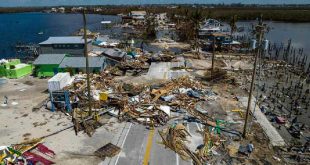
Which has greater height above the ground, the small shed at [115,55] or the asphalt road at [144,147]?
the small shed at [115,55]

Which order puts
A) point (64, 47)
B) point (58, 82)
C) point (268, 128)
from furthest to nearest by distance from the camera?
point (64, 47), point (58, 82), point (268, 128)

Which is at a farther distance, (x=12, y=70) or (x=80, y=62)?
(x=80, y=62)

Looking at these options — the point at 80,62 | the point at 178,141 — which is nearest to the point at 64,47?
the point at 80,62

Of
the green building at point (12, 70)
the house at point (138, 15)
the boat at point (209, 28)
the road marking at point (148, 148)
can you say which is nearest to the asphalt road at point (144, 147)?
the road marking at point (148, 148)

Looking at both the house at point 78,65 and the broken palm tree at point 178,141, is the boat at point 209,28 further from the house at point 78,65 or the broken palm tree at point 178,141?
the broken palm tree at point 178,141

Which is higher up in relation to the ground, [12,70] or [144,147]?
[12,70]

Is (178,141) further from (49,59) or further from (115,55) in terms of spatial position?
(49,59)

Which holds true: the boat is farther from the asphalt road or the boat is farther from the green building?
the asphalt road

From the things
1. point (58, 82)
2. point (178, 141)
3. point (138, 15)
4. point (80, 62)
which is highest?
point (138, 15)

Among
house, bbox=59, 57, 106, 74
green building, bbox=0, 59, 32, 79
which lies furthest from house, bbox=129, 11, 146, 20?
green building, bbox=0, 59, 32, 79
